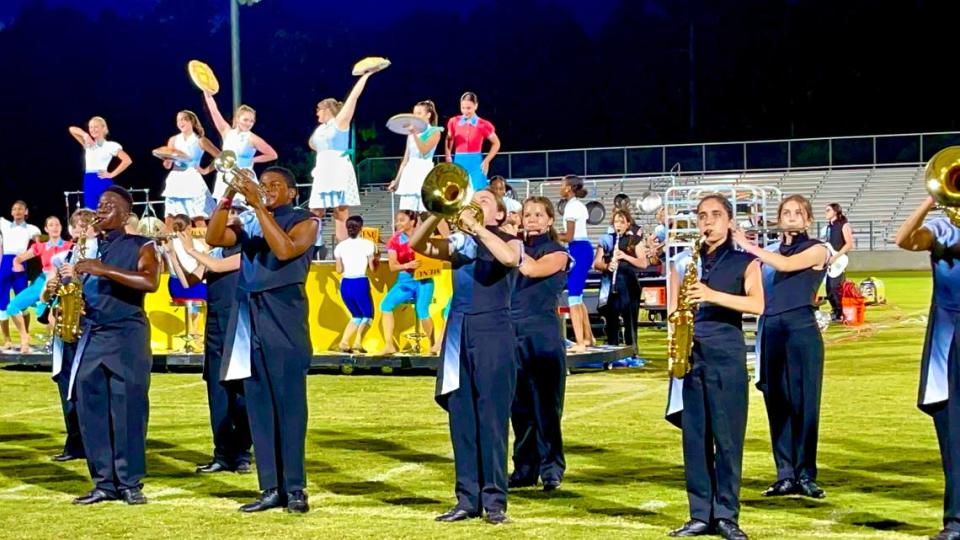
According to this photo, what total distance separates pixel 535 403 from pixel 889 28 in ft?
191

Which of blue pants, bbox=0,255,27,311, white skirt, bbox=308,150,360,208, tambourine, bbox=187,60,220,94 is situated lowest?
blue pants, bbox=0,255,27,311

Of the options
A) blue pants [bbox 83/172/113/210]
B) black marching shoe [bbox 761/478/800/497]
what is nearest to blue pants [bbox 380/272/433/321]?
blue pants [bbox 83/172/113/210]

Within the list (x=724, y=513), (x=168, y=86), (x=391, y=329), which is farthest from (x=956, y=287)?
(x=168, y=86)

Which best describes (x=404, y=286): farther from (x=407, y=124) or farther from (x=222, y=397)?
(x=222, y=397)

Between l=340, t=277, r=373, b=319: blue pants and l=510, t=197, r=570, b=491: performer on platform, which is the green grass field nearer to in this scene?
l=510, t=197, r=570, b=491: performer on platform

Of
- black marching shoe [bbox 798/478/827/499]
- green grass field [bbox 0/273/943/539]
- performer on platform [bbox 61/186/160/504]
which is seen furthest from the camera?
black marching shoe [bbox 798/478/827/499]

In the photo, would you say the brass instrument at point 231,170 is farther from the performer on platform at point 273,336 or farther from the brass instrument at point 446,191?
the brass instrument at point 446,191

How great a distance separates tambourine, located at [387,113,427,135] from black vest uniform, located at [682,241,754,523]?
971 centimetres

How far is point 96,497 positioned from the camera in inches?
366

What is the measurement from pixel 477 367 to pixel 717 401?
134 cm

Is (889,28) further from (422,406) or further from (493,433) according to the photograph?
(493,433)

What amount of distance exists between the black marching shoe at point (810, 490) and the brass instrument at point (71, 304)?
426 centimetres

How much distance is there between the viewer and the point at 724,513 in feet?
26.3

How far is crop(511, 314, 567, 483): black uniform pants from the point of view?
987cm
